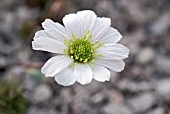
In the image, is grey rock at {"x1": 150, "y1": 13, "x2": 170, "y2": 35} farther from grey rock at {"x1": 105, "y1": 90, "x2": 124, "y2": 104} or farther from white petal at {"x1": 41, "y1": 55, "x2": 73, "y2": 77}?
white petal at {"x1": 41, "y1": 55, "x2": 73, "y2": 77}

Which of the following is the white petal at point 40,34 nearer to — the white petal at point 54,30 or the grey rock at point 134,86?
the white petal at point 54,30

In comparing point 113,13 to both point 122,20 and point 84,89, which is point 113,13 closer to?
point 122,20

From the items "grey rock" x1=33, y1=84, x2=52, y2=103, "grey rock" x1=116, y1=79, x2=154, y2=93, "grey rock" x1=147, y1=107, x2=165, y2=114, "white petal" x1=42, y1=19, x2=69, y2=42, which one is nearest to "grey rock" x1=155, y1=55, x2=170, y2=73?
"grey rock" x1=116, y1=79, x2=154, y2=93

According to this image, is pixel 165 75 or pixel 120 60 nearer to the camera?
pixel 120 60

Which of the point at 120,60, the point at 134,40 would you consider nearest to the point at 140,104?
the point at 134,40

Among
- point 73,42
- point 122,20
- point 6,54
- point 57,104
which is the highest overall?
point 73,42

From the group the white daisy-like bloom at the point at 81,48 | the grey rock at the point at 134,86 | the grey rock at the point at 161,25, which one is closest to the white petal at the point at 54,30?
the white daisy-like bloom at the point at 81,48
